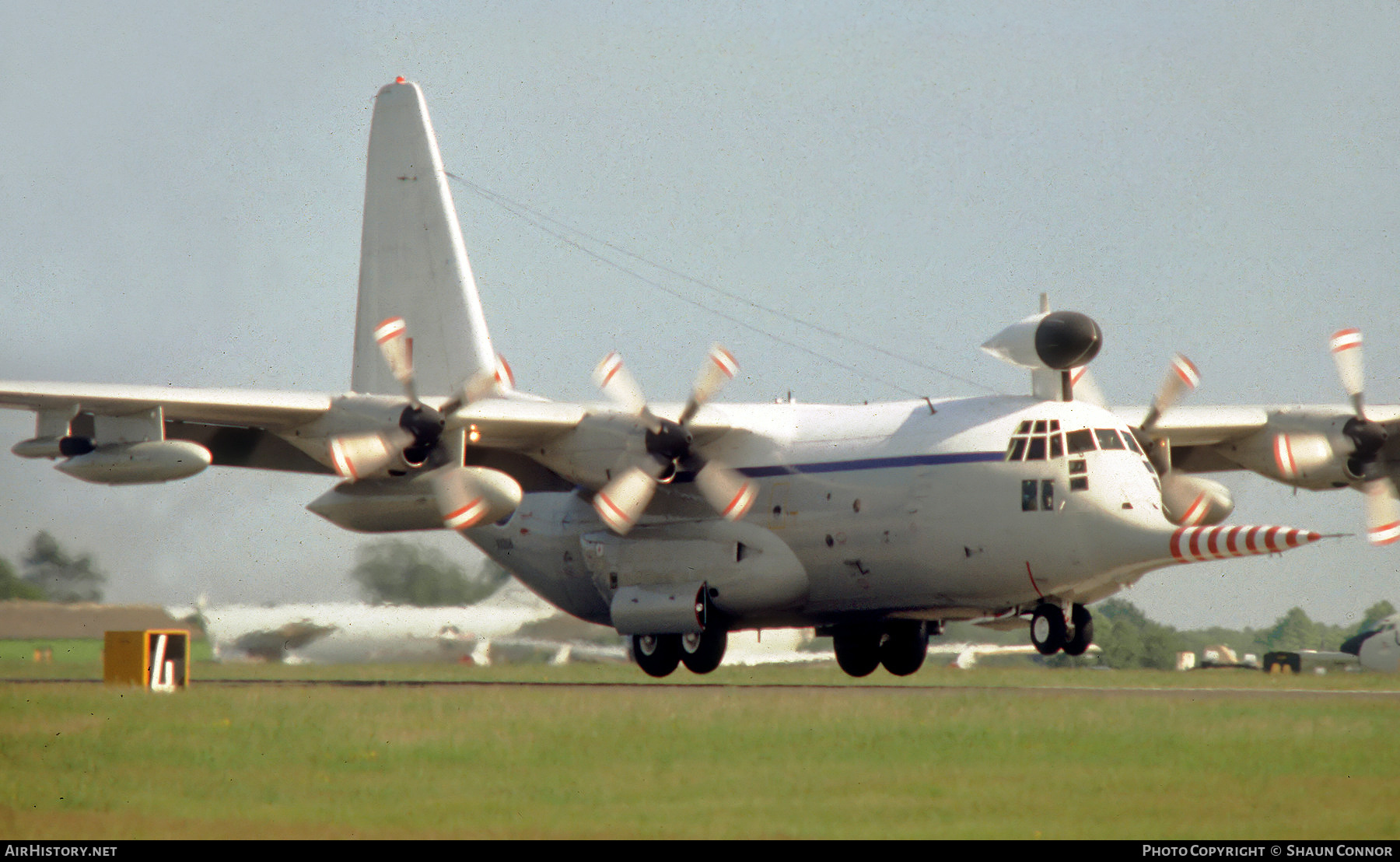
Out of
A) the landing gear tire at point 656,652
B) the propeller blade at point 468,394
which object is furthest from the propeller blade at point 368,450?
the landing gear tire at point 656,652

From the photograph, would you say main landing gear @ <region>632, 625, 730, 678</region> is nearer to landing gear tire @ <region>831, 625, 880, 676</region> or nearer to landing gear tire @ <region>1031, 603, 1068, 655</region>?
landing gear tire @ <region>831, 625, 880, 676</region>

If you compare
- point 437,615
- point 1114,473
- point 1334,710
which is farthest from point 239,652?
point 1334,710

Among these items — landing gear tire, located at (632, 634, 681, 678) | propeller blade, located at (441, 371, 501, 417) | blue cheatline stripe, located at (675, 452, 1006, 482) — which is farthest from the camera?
landing gear tire, located at (632, 634, 681, 678)

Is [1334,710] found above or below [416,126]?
below

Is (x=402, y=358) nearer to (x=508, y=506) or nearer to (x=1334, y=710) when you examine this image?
(x=508, y=506)

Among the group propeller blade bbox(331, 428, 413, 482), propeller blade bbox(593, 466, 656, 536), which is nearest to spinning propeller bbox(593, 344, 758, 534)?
propeller blade bbox(593, 466, 656, 536)

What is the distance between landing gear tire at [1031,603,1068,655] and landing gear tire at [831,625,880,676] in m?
4.49

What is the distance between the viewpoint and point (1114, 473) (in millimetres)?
25031

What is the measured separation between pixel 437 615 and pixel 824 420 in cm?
918

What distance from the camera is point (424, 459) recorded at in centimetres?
2606

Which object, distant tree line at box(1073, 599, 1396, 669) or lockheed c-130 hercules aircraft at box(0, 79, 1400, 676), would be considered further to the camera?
distant tree line at box(1073, 599, 1396, 669)

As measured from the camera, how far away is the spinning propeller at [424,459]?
25562 millimetres

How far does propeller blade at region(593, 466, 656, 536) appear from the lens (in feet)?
88.2

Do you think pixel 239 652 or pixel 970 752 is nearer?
pixel 970 752
